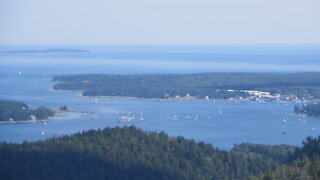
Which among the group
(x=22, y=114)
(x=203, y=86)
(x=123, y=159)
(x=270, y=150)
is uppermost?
(x=203, y=86)

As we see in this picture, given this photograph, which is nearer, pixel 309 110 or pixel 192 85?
pixel 309 110

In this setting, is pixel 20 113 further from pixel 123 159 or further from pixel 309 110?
pixel 123 159

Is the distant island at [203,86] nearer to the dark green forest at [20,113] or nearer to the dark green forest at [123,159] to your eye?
the dark green forest at [20,113]

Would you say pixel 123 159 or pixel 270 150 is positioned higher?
pixel 123 159

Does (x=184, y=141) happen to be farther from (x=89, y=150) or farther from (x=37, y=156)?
(x=37, y=156)

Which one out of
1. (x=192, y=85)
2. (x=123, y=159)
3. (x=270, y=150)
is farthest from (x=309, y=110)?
(x=123, y=159)

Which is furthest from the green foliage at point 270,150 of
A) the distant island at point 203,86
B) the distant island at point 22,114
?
the distant island at point 203,86

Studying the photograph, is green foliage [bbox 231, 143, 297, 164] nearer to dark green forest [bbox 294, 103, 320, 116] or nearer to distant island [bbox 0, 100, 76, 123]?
distant island [bbox 0, 100, 76, 123]

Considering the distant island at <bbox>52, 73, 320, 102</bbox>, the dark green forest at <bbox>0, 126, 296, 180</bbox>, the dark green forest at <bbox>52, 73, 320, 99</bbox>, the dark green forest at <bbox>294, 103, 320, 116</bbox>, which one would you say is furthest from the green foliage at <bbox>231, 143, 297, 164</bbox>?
the dark green forest at <bbox>52, 73, 320, 99</bbox>
